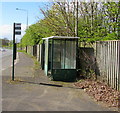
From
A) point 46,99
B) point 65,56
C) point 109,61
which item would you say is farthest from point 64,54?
point 46,99

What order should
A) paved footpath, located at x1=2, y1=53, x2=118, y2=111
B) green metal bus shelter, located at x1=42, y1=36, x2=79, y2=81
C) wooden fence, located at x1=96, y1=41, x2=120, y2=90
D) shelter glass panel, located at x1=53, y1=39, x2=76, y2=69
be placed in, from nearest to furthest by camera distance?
paved footpath, located at x1=2, y1=53, x2=118, y2=111, wooden fence, located at x1=96, y1=41, x2=120, y2=90, green metal bus shelter, located at x1=42, y1=36, x2=79, y2=81, shelter glass panel, located at x1=53, y1=39, x2=76, y2=69

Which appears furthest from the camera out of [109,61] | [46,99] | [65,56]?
[65,56]

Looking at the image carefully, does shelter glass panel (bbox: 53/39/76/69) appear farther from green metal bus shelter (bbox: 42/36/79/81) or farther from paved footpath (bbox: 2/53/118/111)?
paved footpath (bbox: 2/53/118/111)

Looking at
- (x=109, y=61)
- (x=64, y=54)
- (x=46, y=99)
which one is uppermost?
(x=64, y=54)

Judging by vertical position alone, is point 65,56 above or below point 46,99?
above

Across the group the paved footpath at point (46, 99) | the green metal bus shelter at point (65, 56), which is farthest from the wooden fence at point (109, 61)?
the green metal bus shelter at point (65, 56)

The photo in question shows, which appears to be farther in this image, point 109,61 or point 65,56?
point 65,56

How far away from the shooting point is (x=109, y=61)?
771 cm

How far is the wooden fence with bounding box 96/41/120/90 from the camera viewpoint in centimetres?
700

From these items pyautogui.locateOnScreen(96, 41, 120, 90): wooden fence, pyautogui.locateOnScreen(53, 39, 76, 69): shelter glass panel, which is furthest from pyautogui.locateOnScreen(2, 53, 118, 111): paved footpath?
pyautogui.locateOnScreen(53, 39, 76, 69): shelter glass panel

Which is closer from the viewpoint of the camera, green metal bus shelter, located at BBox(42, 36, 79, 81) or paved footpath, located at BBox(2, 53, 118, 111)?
paved footpath, located at BBox(2, 53, 118, 111)

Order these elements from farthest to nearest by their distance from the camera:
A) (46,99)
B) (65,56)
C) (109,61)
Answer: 1. (65,56)
2. (109,61)
3. (46,99)

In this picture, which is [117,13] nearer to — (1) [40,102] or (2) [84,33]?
(2) [84,33]

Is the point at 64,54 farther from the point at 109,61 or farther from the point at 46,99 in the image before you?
the point at 46,99
